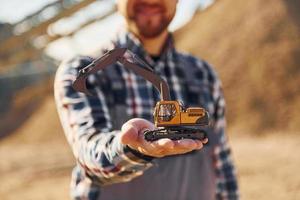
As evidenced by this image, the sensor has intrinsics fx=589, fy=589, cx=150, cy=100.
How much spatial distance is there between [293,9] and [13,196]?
1417cm

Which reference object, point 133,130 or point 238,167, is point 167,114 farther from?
point 238,167

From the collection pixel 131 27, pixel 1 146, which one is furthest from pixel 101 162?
pixel 1 146

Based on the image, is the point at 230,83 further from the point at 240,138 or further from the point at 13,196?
the point at 13,196

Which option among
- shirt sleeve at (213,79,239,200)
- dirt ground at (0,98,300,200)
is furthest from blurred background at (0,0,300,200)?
shirt sleeve at (213,79,239,200)

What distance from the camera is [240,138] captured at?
17641mm

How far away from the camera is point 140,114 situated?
2.74 m

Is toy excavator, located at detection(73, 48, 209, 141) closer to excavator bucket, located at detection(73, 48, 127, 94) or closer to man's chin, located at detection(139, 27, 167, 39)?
excavator bucket, located at detection(73, 48, 127, 94)

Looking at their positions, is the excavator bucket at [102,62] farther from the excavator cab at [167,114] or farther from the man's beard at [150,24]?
the man's beard at [150,24]

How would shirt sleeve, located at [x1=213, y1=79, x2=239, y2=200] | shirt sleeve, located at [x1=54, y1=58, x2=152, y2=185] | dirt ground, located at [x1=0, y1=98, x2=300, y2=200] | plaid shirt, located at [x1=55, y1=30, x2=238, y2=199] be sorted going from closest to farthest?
shirt sleeve, located at [x1=54, y1=58, x2=152, y2=185]
plaid shirt, located at [x1=55, y1=30, x2=238, y2=199]
shirt sleeve, located at [x1=213, y1=79, x2=239, y2=200]
dirt ground, located at [x1=0, y1=98, x2=300, y2=200]

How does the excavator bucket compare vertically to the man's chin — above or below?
above

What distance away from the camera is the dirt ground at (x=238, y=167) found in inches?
473

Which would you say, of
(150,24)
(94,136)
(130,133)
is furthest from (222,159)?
(130,133)

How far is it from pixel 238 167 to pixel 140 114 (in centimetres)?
1158

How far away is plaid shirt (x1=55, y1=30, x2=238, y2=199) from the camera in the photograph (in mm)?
2180
